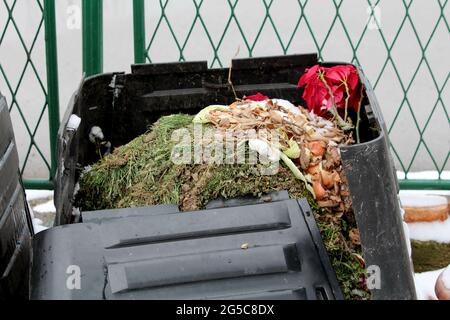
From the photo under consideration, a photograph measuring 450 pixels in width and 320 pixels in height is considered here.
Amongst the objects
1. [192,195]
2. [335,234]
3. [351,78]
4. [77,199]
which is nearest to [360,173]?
[335,234]

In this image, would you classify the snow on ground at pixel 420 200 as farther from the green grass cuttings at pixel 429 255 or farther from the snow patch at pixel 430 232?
the green grass cuttings at pixel 429 255

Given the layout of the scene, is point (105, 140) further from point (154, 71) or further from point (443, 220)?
point (443, 220)

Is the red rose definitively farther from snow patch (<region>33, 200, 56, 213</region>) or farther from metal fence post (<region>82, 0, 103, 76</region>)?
snow patch (<region>33, 200, 56, 213</region>)

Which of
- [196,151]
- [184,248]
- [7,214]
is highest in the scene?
[196,151]

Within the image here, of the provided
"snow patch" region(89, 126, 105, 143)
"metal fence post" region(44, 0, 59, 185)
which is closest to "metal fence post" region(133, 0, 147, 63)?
"metal fence post" region(44, 0, 59, 185)

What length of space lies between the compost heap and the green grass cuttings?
156 cm

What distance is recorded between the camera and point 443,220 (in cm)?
416

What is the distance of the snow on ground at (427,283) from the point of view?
3496 millimetres

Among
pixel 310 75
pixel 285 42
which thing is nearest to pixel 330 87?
pixel 310 75

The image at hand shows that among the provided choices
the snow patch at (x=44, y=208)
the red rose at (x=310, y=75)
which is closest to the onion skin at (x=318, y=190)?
the red rose at (x=310, y=75)

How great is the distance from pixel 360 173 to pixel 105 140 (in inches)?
52.8

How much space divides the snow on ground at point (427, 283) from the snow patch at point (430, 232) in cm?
32
